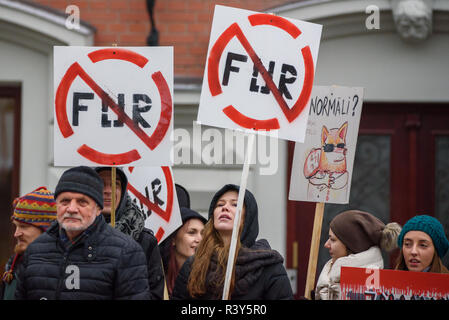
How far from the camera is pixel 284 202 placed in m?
7.06

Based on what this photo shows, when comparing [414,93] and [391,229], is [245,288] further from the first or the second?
[414,93]

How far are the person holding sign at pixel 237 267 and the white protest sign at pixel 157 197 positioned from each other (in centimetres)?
103

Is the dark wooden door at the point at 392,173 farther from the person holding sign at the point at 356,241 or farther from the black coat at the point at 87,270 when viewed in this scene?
the black coat at the point at 87,270

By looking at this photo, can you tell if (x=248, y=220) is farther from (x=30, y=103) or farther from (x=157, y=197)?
(x=30, y=103)

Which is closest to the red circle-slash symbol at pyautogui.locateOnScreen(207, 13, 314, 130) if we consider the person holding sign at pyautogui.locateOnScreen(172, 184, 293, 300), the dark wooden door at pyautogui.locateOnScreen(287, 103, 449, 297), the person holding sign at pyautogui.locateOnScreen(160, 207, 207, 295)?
the person holding sign at pyautogui.locateOnScreen(172, 184, 293, 300)

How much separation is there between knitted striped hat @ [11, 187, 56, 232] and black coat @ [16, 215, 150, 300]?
0.57 metres

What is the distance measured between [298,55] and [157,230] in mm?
1394

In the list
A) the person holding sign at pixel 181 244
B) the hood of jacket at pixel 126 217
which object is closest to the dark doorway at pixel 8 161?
the person holding sign at pixel 181 244

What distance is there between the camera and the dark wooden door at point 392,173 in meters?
7.09

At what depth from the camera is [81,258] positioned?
3.57 m

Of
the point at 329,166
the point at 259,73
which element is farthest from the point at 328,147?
the point at 259,73
